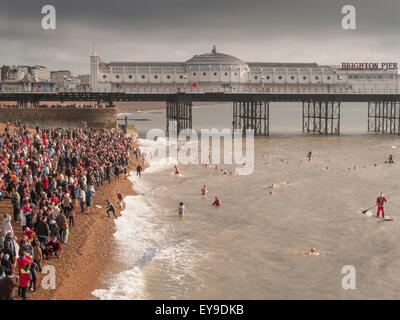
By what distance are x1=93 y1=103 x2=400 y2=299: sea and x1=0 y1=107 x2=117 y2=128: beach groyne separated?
22256 millimetres

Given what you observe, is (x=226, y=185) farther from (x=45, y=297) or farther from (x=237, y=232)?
(x=45, y=297)

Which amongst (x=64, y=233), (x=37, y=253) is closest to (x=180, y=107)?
(x=64, y=233)

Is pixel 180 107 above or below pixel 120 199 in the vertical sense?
above

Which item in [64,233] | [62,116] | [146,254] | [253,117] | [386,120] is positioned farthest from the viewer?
[386,120]

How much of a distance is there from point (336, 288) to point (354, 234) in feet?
22.2

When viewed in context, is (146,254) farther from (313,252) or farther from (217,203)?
(217,203)

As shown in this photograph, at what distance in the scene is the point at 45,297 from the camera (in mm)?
13781

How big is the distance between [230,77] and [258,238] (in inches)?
2541

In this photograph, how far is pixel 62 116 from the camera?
5888 cm

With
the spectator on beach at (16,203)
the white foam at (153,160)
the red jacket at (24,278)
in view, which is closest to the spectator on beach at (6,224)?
the red jacket at (24,278)

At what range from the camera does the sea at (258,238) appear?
16344mm

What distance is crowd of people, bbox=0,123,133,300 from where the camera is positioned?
13.7m

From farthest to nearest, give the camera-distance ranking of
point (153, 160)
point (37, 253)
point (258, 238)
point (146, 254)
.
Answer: point (153, 160) → point (258, 238) → point (146, 254) → point (37, 253)

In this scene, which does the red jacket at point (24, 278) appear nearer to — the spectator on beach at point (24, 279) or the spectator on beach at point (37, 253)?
the spectator on beach at point (24, 279)
